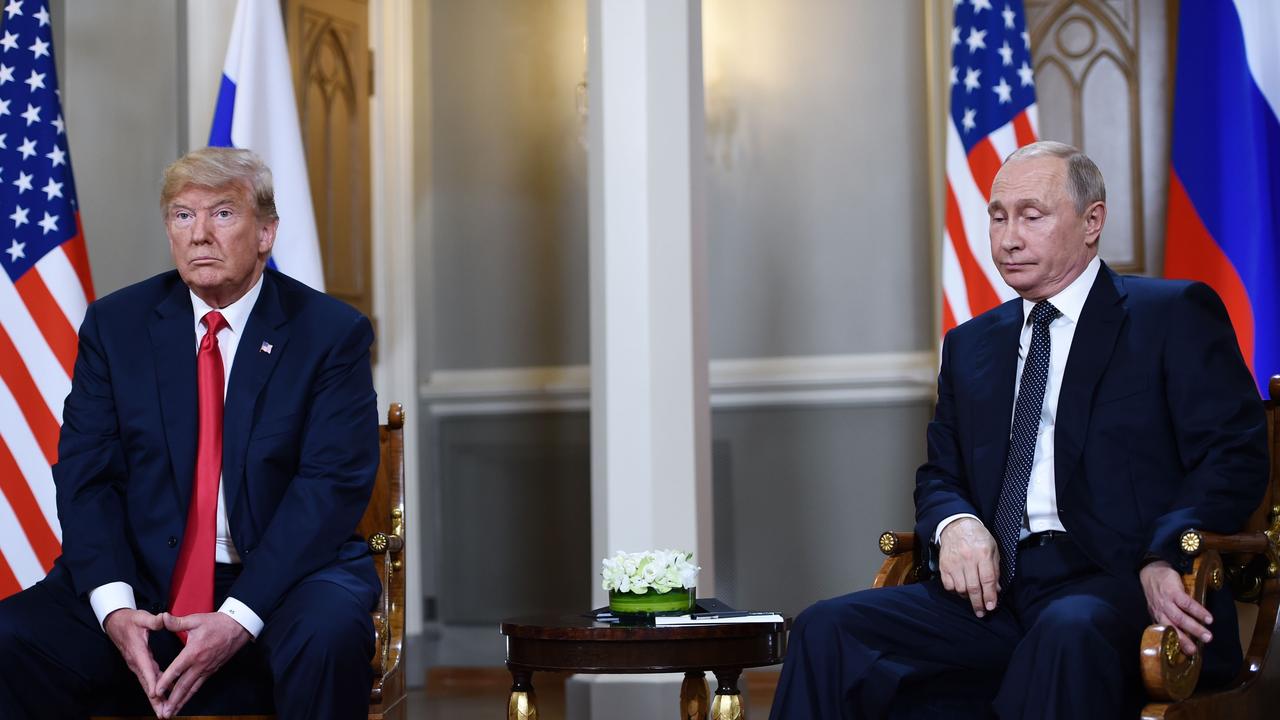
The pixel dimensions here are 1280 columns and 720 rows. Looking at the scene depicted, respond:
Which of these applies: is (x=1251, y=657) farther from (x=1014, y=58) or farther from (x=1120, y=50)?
(x=1120, y=50)

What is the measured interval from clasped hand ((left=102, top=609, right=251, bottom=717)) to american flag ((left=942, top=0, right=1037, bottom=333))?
2.52 m

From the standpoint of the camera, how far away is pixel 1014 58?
4.28 meters

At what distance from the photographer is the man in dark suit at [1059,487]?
2.35m

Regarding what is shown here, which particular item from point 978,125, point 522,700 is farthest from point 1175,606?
point 978,125

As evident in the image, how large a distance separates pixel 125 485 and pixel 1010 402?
1.64 m

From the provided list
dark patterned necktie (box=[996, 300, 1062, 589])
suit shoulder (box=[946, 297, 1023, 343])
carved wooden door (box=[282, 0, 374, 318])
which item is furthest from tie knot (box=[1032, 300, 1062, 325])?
carved wooden door (box=[282, 0, 374, 318])

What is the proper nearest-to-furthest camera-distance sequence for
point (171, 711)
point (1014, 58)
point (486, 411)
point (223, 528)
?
point (171, 711), point (223, 528), point (1014, 58), point (486, 411)

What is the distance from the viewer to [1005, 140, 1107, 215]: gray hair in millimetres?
2588

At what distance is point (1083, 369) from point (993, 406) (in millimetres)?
190

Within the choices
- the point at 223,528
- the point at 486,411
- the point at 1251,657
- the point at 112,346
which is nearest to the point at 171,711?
the point at 223,528

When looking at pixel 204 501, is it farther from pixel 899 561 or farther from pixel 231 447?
pixel 899 561

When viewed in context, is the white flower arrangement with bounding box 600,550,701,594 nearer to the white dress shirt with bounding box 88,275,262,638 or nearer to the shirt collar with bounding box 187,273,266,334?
the white dress shirt with bounding box 88,275,262,638

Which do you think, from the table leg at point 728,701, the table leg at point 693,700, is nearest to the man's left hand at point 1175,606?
the table leg at point 728,701

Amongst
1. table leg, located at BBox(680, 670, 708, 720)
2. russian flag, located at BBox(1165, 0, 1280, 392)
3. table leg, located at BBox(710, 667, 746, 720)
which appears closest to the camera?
table leg, located at BBox(710, 667, 746, 720)
